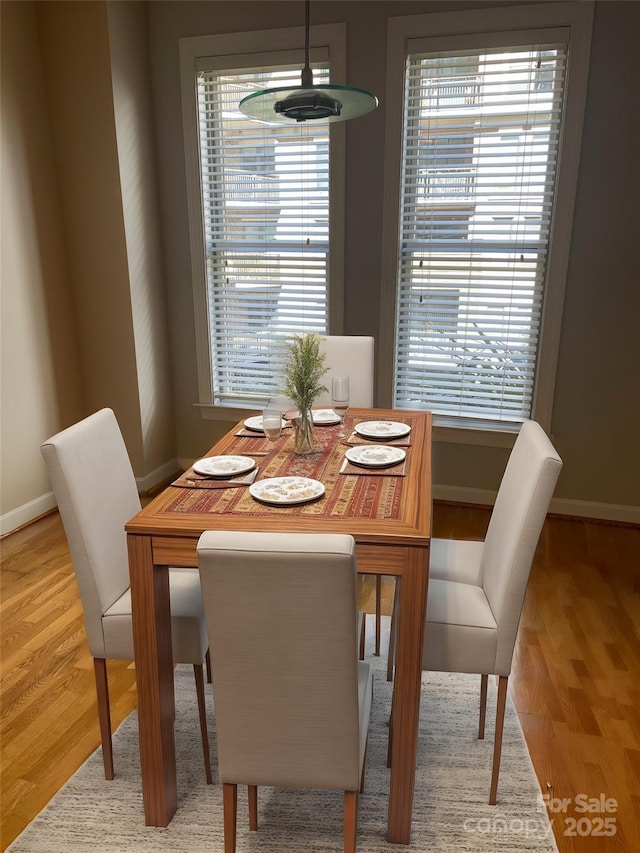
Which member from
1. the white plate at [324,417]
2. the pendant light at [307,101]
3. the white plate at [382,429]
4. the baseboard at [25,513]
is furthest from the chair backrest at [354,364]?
the baseboard at [25,513]

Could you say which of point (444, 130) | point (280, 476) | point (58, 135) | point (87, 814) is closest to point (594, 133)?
point (444, 130)

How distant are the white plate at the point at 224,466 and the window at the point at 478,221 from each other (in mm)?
1928

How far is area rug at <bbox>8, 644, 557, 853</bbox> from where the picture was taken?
5.45ft

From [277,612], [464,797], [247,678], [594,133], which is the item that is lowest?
[464,797]

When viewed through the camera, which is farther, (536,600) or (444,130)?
(444,130)

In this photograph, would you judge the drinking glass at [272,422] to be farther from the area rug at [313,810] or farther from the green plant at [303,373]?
the area rug at [313,810]

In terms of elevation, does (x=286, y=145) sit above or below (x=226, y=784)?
above

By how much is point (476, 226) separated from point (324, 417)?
1.63 m

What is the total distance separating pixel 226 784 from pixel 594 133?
3.27 meters

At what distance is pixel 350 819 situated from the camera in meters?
1.44

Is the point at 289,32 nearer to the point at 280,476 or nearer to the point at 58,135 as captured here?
the point at 58,135

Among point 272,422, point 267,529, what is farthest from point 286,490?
point 272,422

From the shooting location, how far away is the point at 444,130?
11.0 feet

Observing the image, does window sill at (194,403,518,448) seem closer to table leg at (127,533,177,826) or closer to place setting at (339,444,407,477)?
place setting at (339,444,407,477)
